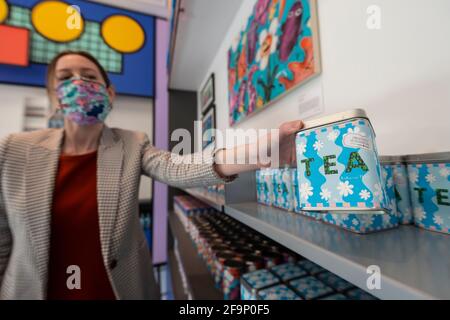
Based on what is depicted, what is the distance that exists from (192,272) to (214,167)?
2.29 feet

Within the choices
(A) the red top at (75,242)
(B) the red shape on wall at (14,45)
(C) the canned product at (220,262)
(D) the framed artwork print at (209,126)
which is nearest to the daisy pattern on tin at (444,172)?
(C) the canned product at (220,262)

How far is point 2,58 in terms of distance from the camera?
2250 mm

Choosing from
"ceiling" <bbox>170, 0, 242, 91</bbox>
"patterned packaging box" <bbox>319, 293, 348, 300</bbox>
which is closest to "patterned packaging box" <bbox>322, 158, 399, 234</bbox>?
"patterned packaging box" <bbox>319, 293, 348, 300</bbox>

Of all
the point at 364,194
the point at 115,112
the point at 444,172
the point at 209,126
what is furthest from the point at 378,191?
the point at 115,112

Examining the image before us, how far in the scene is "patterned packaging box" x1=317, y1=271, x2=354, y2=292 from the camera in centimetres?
70

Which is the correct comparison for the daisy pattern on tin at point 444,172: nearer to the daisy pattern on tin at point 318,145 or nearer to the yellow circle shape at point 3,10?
the daisy pattern on tin at point 318,145

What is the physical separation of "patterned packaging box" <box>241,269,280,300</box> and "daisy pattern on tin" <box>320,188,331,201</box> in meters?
0.48

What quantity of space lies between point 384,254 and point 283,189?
0.41m

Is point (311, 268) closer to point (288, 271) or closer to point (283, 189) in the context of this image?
point (288, 271)

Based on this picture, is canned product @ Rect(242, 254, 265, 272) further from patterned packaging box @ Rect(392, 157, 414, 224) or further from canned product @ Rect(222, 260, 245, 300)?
patterned packaging box @ Rect(392, 157, 414, 224)

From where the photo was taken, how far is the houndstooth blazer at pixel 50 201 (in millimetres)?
764

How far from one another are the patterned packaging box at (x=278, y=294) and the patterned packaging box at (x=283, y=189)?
27 cm

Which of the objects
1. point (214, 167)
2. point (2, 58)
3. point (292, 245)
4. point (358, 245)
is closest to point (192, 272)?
point (214, 167)

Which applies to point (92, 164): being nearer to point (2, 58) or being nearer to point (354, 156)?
point (354, 156)
